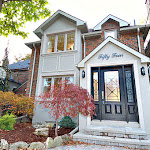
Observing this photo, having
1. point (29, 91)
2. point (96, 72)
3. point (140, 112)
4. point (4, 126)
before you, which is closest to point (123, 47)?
point (96, 72)

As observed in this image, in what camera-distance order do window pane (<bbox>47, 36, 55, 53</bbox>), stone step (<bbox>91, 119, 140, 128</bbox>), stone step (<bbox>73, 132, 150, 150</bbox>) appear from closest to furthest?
1. stone step (<bbox>73, 132, 150, 150</bbox>)
2. stone step (<bbox>91, 119, 140, 128</bbox>)
3. window pane (<bbox>47, 36, 55, 53</bbox>)

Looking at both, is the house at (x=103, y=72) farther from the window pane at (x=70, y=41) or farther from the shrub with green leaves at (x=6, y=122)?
the shrub with green leaves at (x=6, y=122)

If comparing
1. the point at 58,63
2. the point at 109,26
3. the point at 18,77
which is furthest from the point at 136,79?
the point at 18,77

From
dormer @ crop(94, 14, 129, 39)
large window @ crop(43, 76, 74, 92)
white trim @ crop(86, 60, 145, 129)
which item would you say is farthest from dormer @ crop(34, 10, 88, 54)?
white trim @ crop(86, 60, 145, 129)

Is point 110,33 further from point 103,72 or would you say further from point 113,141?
point 113,141

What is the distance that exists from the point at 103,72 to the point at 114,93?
1143mm

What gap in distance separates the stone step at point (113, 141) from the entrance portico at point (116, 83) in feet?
2.31

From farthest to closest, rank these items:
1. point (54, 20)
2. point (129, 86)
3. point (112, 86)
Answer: point (54, 20), point (112, 86), point (129, 86)

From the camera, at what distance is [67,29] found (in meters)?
8.56

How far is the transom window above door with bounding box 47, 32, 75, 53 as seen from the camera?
8.38 meters

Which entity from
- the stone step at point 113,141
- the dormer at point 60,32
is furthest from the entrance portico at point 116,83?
the dormer at point 60,32

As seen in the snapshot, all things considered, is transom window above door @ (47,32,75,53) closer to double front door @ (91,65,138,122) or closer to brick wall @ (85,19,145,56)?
brick wall @ (85,19,145,56)

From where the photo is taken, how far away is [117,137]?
429 centimetres

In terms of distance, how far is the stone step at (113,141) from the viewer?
12.3 feet
